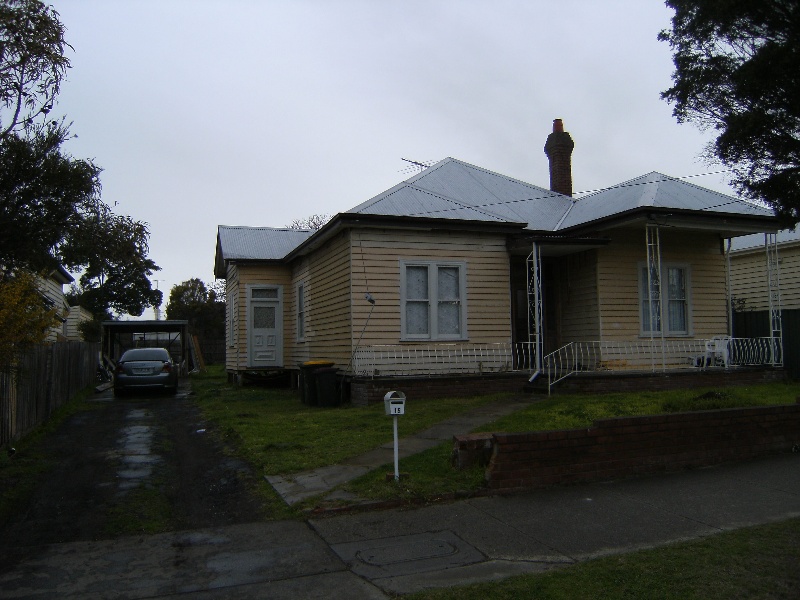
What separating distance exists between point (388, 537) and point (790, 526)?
3.58m

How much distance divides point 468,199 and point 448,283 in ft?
8.63

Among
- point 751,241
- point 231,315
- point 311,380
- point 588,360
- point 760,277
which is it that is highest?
point 751,241

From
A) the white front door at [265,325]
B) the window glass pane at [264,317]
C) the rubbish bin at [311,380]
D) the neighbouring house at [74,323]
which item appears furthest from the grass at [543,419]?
the neighbouring house at [74,323]

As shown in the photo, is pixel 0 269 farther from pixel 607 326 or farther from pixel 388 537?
pixel 607 326

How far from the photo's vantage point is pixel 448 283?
1552cm

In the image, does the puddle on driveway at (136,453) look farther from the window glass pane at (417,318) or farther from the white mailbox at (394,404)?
the window glass pane at (417,318)

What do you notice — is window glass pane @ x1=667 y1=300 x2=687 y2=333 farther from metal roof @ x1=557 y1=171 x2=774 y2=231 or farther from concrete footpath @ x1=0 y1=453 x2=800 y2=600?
concrete footpath @ x1=0 y1=453 x2=800 y2=600

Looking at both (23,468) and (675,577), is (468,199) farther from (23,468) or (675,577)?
(675,577)

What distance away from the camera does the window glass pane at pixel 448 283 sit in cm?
1545

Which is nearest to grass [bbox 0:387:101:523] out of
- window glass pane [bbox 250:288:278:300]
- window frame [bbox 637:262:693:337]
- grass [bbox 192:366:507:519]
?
grass [bbox 192:366:507:519]

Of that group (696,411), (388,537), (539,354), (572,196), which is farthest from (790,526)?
(572,196)

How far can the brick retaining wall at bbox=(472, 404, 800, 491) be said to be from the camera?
295 inches

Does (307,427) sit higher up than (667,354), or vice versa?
(667,354)

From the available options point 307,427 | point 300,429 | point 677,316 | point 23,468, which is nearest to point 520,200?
point 677,316
